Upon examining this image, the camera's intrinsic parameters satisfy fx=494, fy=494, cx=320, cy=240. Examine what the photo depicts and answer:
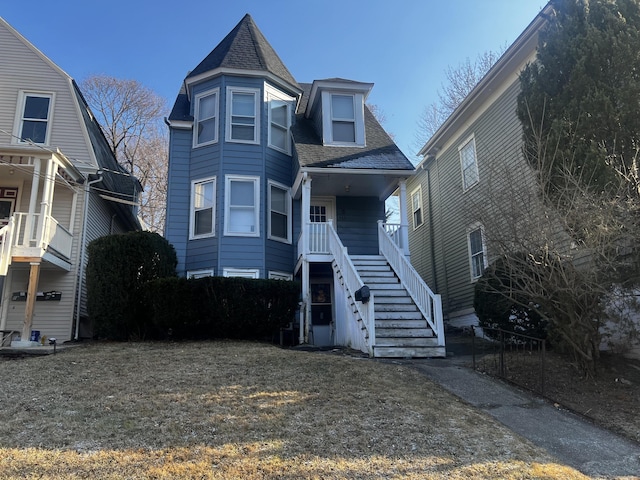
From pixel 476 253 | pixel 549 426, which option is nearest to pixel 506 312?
pixel 549 426

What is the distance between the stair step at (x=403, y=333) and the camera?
9.54 m

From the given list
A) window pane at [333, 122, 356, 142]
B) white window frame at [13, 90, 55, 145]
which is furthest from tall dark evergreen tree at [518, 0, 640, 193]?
white window frame at [13, 90, 55, 145]

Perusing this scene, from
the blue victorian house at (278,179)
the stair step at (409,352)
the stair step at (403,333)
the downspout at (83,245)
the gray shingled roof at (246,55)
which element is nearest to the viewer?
the stair step at (409,352)

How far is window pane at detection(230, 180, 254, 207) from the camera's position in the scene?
13.8 metres

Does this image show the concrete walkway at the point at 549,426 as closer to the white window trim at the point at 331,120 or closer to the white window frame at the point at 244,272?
the white window frame at the point at 244,272

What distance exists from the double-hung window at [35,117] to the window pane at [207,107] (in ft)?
13.6

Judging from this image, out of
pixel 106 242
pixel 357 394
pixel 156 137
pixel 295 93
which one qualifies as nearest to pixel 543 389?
pixel 357 394

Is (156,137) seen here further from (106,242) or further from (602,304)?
(602,304)

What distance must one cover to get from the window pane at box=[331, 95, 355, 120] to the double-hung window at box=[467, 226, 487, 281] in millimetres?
4938

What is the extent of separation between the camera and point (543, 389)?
23.2ft

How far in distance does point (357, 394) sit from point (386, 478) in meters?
2.20

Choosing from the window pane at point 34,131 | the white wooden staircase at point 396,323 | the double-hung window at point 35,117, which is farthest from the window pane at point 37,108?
the white wooden staircase at point 396,323

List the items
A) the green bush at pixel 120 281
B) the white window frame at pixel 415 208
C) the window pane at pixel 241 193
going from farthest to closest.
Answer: the white window frame at pixel 415 208 < the window pane at pixel 241 193 < the green bush at pixel 120 281

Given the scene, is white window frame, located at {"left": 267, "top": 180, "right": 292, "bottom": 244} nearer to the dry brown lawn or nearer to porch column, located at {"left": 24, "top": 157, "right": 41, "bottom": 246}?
porch column, located at {"left": 24, "top": 157, "right": 41, "bottom": 246}
